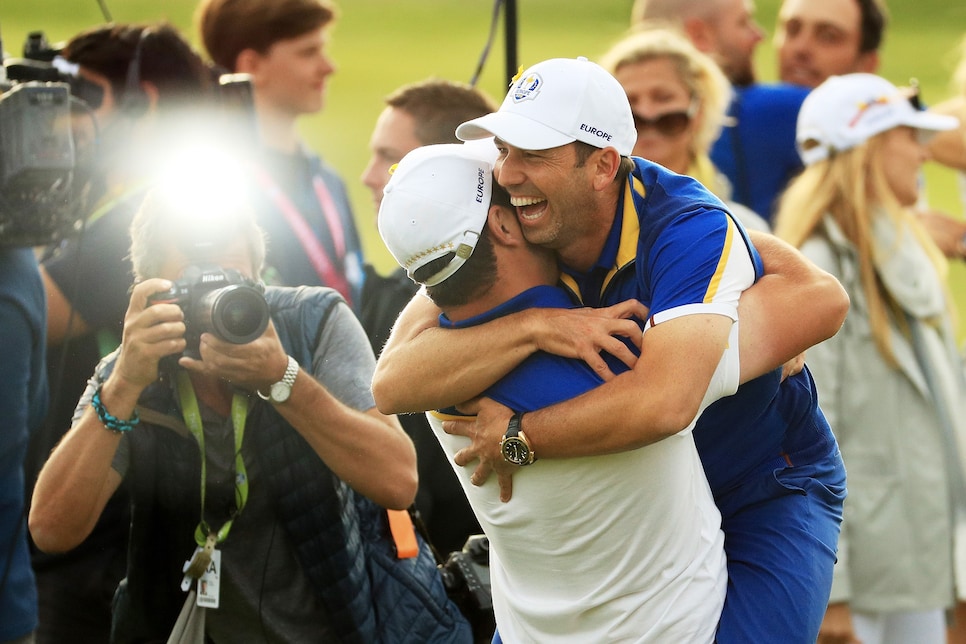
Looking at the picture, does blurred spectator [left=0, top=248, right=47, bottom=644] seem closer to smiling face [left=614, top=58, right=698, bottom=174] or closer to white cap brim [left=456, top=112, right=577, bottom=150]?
white cap brim [left=456, top=112, right=577, bottom=150]

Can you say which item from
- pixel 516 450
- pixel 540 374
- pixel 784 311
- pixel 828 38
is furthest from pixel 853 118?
pixel 516 450

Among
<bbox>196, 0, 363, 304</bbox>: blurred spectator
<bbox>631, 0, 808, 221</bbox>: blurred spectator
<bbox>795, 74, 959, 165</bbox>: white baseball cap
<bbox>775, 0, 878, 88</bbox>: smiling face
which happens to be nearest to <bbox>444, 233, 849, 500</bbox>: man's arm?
<bbox>795, 74, 959, 165</bbox>: white baseball cap

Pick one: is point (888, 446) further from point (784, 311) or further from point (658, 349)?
point (658, 349)

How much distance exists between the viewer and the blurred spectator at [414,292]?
3715 millimetres

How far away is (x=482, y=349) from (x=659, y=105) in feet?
7.38

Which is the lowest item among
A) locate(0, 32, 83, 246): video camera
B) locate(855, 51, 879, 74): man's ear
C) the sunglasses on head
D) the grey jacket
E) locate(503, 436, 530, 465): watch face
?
the grey jacket

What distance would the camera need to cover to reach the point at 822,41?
19.1 ft

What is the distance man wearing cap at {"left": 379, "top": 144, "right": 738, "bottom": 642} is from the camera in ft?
7.95

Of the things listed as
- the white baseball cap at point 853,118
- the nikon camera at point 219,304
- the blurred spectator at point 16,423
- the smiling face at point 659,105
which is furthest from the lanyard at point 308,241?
the white baseball cap at point 853,118

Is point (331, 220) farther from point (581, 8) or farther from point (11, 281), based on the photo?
point (581, 8)

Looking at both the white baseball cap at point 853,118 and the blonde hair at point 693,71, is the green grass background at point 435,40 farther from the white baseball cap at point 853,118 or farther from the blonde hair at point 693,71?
the white baseball cap at point 853,118

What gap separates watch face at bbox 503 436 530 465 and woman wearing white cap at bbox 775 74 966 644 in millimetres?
1971

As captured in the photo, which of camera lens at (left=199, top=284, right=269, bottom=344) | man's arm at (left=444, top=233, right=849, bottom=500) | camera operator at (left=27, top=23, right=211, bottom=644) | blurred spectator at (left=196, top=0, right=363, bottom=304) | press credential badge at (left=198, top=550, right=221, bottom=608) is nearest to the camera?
man's arm at (left=444, top=233, right=849, bottom=500)

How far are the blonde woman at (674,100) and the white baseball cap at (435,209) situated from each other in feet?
6.54
